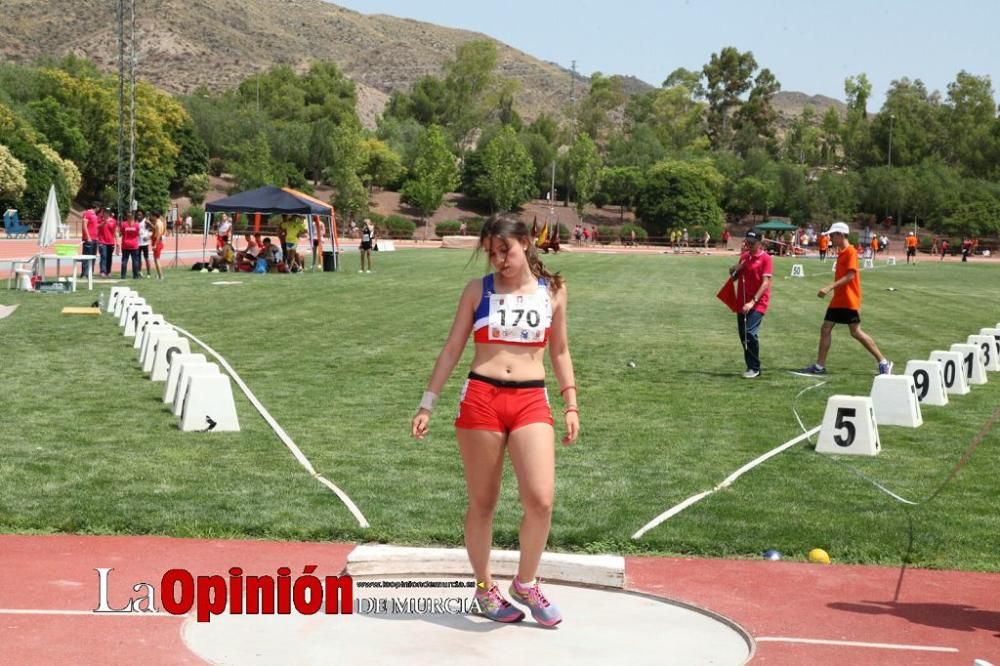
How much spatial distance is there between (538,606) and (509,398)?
3.32 feet

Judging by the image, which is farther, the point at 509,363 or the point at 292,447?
the point at 292,447

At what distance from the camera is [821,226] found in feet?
418

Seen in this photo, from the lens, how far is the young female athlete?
20.9 feet

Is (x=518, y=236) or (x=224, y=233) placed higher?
(x=518, y=236)

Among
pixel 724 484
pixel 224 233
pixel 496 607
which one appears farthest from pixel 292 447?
pixel 224 233

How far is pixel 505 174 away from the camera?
12669 centimetres

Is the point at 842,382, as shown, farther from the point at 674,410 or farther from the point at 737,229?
the point at 737,229

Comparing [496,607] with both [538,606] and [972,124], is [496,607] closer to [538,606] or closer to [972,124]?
[538,606]

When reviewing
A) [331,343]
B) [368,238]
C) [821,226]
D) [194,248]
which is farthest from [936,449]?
[821,226]

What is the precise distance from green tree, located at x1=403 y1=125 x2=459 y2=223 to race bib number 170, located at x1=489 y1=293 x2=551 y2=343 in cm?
11136

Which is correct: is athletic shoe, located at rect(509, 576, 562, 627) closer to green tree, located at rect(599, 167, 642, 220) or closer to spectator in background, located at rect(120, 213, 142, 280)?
spectator in background, located at rect(120, 213, 142, 280)

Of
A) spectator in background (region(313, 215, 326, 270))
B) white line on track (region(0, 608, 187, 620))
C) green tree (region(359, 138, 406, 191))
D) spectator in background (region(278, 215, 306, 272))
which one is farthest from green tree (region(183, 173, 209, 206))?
white line on track (region(0, 608, 187, 620))

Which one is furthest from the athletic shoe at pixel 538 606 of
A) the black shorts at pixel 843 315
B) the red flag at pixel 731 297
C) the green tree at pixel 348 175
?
the green tree at pixel 348 175

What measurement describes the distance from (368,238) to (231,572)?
38.2 metres
